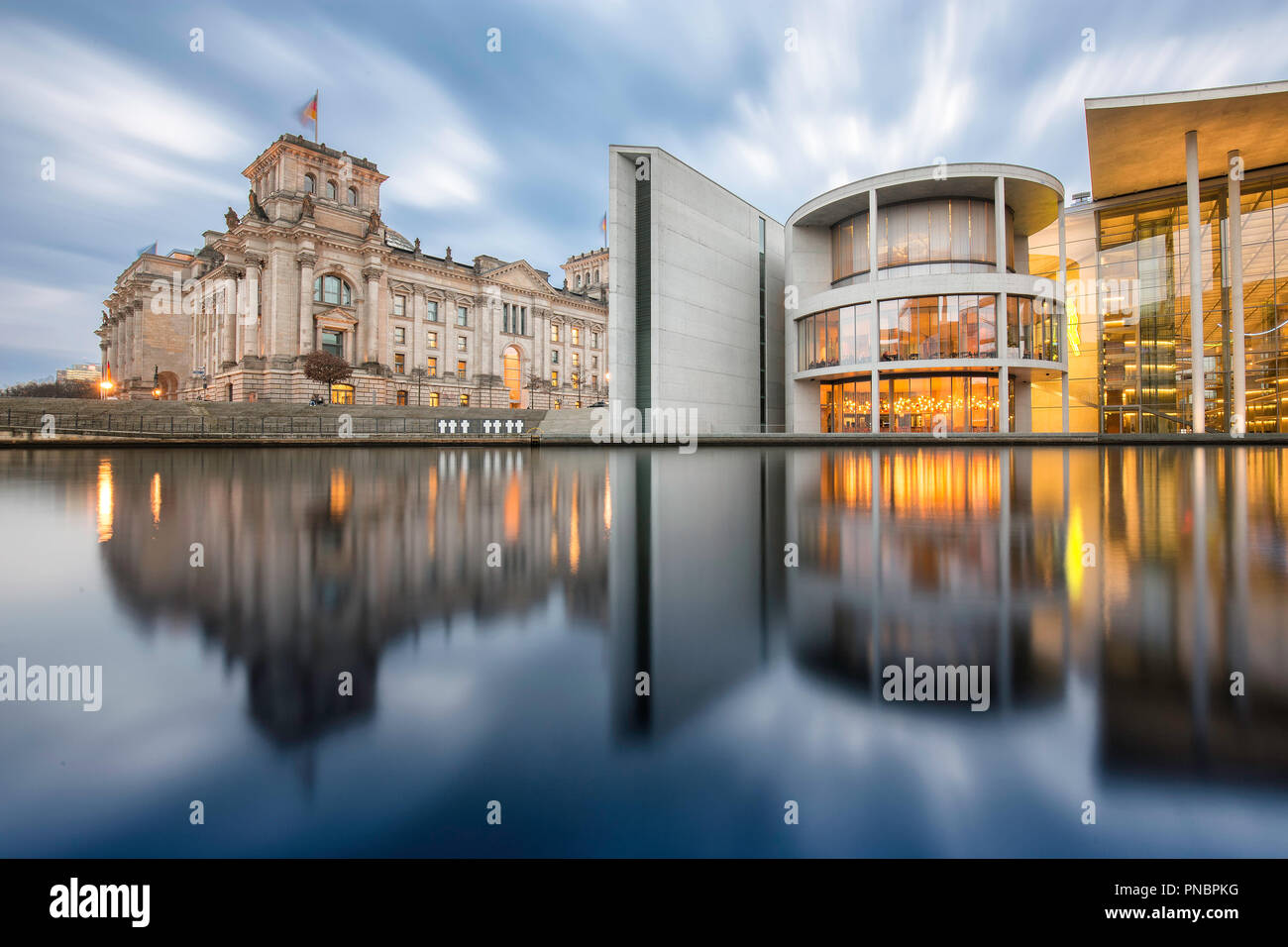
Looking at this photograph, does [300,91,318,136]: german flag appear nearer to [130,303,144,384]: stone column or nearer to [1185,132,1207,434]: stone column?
[130,303,144,384]: stone column

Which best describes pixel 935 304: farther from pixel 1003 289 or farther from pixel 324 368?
pixel 324 368

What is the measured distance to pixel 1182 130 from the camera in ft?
96.0

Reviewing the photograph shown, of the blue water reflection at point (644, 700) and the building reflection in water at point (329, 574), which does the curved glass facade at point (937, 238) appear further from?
the blue water reflection at point (644, 700)

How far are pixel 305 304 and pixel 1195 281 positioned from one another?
212 feet

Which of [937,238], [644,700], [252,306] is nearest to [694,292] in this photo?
[937,238]

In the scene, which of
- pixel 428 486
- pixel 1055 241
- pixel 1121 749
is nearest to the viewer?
pixel 1121 749

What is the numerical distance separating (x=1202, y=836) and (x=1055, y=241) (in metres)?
50.6

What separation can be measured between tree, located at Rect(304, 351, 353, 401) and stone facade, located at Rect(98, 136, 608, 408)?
4543 millimetres

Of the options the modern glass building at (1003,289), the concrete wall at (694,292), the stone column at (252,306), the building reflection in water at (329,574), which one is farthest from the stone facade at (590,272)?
the building reflection in water at (329,574)

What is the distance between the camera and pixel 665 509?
6664mm

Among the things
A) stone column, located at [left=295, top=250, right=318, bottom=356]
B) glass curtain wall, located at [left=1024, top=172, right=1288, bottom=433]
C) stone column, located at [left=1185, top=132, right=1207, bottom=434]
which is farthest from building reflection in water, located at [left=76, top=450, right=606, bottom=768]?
stone column, located at [left=295, top=250, right=318, bottom=356]

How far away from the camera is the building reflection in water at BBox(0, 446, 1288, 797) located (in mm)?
1749
